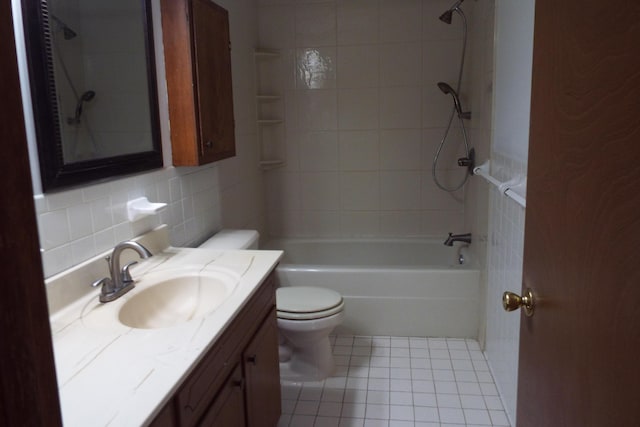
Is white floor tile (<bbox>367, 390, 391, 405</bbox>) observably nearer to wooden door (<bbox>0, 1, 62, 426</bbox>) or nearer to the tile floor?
the tile floor

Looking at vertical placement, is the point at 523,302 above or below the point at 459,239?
above

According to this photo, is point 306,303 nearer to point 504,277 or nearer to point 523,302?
point 504,277

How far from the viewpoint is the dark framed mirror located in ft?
4.60

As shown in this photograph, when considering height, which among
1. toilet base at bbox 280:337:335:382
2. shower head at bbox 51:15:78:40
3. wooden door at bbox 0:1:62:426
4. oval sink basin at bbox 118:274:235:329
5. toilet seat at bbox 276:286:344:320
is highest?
shower head at bbox 51:15:78:40

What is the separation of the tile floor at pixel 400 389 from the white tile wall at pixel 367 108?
1004mm

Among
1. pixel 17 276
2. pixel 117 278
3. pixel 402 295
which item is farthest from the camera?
pixel 402 295

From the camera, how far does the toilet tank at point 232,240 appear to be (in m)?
2.34

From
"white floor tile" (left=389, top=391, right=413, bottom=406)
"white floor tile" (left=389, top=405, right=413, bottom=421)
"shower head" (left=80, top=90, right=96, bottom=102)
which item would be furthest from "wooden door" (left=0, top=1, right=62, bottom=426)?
"white floor tile" (left=389, top=391, right=413, bottom=406)

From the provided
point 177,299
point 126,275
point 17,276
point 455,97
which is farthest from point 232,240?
point 17,276

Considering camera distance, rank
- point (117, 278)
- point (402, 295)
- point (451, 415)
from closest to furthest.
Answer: point (117, 278) → point (451, 415) → point (402, 295)

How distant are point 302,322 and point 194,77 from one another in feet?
3.97

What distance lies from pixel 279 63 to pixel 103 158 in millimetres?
2131

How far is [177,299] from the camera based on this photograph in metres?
1.74

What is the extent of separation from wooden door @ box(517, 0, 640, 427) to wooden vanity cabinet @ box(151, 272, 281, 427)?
771 mm
